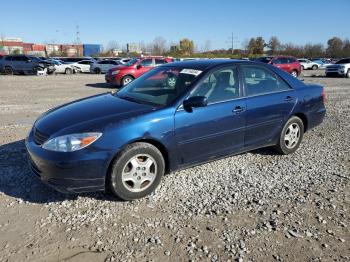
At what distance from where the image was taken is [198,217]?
3.51 m

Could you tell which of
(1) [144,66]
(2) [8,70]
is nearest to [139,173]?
(1) [144,66]

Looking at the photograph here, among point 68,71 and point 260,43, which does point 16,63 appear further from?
point 260,43

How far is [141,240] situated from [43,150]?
145cm

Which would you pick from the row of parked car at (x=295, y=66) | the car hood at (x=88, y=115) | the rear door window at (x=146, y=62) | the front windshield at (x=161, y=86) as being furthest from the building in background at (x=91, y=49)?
the car hood at (x=88, y=115)

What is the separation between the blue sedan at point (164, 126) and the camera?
3.53m

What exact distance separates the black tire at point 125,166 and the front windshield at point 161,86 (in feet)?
2.13

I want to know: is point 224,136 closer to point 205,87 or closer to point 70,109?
point 205,87

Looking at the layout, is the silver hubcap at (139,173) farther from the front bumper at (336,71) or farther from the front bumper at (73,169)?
the front bumper at (336,71)

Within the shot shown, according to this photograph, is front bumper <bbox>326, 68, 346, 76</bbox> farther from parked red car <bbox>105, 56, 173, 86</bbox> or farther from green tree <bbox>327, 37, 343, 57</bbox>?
green tree <bbox>327, 37, 343, 57</bbox>

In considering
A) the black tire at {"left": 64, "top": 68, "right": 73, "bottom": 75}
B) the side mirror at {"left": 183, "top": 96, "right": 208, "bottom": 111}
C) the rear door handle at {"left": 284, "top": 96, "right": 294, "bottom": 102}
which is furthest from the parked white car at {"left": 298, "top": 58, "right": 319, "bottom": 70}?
the side mirror at {"left": 183, "top": 96, "right": 208, "bottom": 111}

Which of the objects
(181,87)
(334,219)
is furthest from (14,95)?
(334,219)

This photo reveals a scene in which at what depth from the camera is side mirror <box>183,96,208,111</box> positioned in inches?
157

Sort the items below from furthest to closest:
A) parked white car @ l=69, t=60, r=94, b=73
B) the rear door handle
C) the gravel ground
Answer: parked white car @ l=69, t=60, r=94, b=73, the rear door handle, the gravel ground

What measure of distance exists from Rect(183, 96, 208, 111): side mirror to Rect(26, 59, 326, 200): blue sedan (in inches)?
0.5
